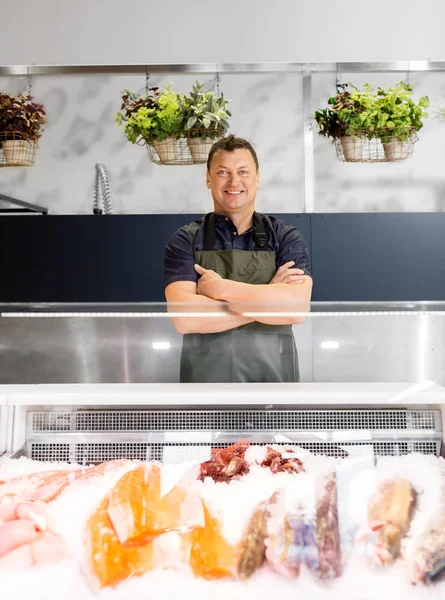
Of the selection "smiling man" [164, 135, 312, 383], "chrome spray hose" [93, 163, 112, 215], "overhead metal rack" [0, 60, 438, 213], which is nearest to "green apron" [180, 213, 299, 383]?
"smiling man" [164, 135, 312, 383]

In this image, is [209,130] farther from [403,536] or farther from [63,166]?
[403,536]

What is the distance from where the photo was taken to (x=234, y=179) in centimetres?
229

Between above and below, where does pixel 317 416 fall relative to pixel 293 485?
above

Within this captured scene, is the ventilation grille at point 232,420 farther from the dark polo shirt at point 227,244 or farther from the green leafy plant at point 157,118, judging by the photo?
the green leafy plant at point 157,118

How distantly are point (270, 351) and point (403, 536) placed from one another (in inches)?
19.1

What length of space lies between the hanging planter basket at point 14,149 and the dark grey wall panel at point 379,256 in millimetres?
1668

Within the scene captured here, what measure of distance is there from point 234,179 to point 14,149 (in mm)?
1655

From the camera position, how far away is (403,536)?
4.15 feet

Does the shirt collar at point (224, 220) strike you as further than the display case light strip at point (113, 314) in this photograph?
Yes

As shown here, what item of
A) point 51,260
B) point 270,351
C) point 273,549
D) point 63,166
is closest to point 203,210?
point 63,166

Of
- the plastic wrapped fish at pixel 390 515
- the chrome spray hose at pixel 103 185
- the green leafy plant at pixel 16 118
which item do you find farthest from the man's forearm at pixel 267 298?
A: the chrome spray hose at pixel 103 185

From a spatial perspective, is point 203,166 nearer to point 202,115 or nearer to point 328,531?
point 202,115

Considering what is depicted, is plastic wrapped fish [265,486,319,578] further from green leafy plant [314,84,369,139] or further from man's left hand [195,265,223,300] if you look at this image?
green leafy plant [314,84,369,139]

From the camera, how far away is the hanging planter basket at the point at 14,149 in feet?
11.0
